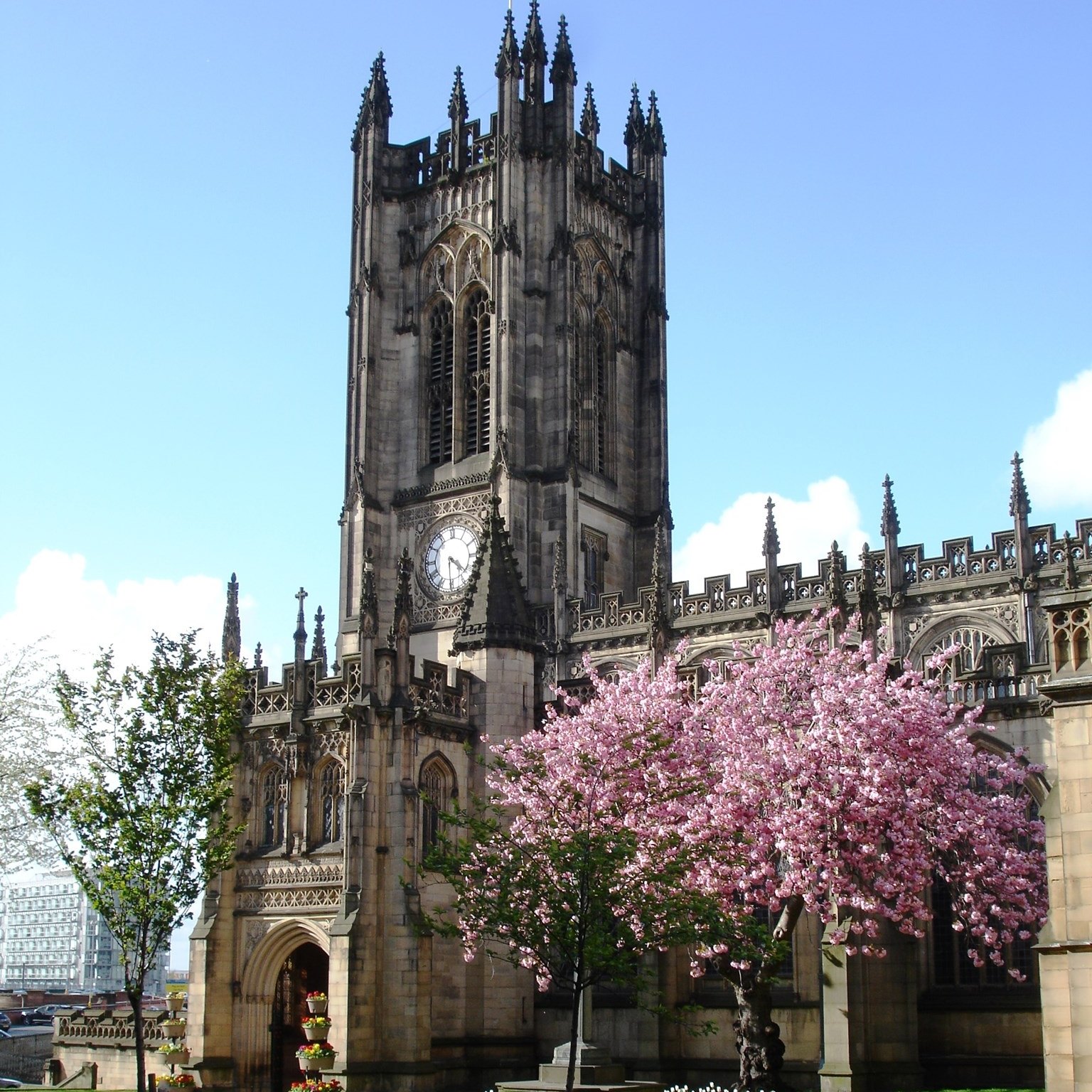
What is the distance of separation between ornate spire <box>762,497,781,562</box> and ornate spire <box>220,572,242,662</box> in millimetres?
18125

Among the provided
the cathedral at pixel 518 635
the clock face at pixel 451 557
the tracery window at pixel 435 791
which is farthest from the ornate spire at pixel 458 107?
the tracery window at pixel 435 791

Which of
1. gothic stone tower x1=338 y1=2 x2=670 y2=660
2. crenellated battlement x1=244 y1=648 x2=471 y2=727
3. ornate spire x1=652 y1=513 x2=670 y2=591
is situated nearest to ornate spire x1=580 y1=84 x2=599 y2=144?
gothic stone tower x1=338 y1=2 x2=670 y2=660

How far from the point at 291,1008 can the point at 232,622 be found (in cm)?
1062

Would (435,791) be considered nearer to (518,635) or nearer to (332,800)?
(332,800)

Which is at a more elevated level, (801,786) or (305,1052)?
(801,786)

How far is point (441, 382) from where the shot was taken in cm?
6588

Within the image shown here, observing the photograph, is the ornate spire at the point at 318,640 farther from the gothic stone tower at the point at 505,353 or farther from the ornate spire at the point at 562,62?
the ornate spire at the point at 562,62

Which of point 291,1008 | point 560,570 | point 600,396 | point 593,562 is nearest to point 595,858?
point 291,1008

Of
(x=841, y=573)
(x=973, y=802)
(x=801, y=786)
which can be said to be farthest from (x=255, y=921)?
(x=841, y=573)

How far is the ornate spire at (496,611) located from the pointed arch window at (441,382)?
783 inches

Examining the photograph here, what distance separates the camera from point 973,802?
33156 mm

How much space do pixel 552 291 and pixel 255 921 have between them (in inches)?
1269

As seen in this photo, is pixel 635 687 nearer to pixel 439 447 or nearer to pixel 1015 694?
pixel 1015 694

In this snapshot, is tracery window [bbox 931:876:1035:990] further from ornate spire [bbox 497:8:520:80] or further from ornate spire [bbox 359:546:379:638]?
ornate spire [bbox 497:8:520:80]
